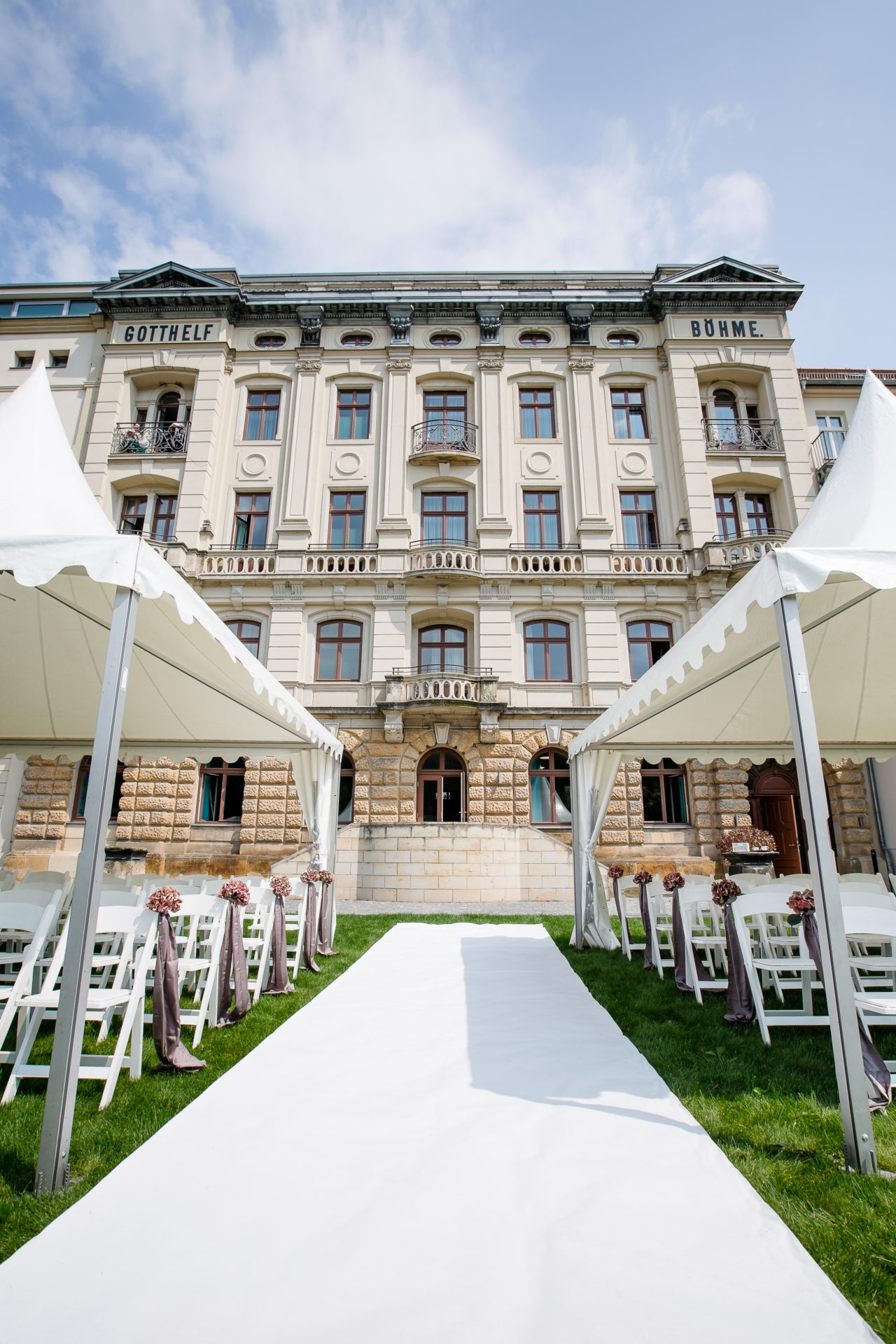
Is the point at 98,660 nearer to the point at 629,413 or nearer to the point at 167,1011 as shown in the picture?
the point at 167,1011

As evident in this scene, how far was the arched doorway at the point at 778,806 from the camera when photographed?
57.8 feet

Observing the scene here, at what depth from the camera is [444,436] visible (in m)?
20.1

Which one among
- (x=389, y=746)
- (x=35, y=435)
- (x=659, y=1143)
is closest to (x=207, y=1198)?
(x=659, y=1143)

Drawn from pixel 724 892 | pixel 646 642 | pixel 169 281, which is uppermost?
pixel 169 281

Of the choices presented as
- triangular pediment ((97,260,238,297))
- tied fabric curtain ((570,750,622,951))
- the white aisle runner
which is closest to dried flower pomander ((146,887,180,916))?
the white aisle runner

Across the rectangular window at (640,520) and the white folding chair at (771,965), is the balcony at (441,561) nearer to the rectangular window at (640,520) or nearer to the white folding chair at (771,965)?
the rectangular window at (640,520)

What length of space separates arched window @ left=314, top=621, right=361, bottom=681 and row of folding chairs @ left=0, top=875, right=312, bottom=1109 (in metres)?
11.1

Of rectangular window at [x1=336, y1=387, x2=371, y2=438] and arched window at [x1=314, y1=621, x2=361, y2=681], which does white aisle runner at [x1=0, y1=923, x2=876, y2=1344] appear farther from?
rectangular window at [x1=336, y1=387, x2=371, y2=438]

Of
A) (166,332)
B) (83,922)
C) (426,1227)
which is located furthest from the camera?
(166,332)

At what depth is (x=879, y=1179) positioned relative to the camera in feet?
9.11

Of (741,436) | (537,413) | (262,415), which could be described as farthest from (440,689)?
(741,436)

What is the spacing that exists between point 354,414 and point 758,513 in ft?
41.2

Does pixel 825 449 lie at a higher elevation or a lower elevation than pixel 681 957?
higher

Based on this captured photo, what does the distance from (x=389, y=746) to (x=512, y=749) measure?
321 centimetres
